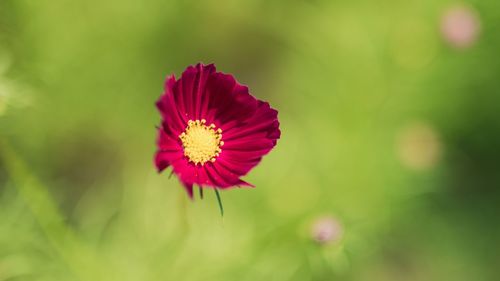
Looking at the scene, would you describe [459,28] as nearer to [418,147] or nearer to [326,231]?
[418,147]

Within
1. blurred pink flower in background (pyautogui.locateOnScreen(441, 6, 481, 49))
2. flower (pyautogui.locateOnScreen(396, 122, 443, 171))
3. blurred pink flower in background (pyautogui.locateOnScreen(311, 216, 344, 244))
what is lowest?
blurred pink flower in background (pyautogui.locateOnScreen(311, 216, 344, 244))

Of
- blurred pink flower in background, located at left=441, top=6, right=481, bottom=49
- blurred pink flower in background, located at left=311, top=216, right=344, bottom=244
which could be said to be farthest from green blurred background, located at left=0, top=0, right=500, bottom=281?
blurred pink flower in background, located at left=311, top=216, right=344, bottom=244

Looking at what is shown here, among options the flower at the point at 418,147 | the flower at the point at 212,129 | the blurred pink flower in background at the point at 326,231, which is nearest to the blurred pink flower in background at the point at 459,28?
the flower at the point at 418,147

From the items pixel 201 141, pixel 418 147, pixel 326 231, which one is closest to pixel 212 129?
pixel 201 141

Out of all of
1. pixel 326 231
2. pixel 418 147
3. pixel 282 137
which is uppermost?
pixel 282 137

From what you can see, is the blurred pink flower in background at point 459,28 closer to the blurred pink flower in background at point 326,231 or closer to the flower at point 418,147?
the flower at point 418,147

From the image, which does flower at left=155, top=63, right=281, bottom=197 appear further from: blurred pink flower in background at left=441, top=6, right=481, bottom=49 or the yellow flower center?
blurred pink flower in background at left=441, top=6, right=481, bottom=49
